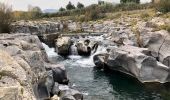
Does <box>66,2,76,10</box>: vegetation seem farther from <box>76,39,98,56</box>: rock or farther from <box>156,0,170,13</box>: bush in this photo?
<box>76,39,98,56</box>: rock

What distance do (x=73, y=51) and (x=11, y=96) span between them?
37.4m

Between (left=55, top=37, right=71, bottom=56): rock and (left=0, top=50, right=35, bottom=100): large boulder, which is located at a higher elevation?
(left=0, top=50, right=35, bottom=100): large boulder

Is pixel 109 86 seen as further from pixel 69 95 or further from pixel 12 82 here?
pixel 12 82

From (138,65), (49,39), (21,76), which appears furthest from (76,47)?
(21,76)

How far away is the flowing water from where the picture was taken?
26.9 meters

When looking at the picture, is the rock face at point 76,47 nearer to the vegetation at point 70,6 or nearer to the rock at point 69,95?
the rock at point 69,95

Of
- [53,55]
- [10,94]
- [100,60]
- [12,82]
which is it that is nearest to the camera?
[10,94]

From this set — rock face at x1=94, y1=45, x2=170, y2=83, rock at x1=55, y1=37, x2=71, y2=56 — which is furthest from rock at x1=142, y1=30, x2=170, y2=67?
rock at x1=55, y1=37, x2=71, y2=56

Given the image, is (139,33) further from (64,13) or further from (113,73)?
(64,13)

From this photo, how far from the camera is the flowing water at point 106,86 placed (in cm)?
2686

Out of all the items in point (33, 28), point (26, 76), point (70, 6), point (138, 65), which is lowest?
point (138, 65)

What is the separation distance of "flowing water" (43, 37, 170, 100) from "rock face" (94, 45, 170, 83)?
0.87 meters

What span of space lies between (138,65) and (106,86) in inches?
167

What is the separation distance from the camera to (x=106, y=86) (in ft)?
99.3
